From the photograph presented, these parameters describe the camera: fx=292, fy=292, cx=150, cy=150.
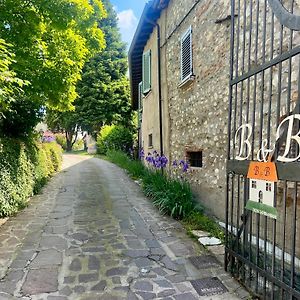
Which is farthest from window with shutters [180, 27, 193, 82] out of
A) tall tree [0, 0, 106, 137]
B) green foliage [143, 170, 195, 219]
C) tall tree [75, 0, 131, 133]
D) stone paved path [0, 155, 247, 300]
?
tall tree [75, 0, 131, 133]

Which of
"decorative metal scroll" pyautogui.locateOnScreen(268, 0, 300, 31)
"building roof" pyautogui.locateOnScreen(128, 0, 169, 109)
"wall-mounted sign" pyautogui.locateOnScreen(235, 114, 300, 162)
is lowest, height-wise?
"wall-mounted sign" pyautogui.locateOnScreen(235, 114, 300, 162)

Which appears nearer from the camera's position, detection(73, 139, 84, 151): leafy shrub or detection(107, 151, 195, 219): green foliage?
detection(107, 151, 195, 219): green foliage

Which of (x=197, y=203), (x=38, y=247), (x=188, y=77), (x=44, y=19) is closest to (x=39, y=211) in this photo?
(x=38, y=247)

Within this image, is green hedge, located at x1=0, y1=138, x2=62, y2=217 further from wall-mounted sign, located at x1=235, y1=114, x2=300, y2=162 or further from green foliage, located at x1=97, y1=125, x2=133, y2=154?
green foliage, located at x1=97, y1=125, x2=133, y2=154

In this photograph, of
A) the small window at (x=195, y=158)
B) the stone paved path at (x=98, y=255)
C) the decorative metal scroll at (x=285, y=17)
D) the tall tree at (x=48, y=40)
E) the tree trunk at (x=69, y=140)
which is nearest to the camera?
the decorative metal scroll at (x=285, y=17)

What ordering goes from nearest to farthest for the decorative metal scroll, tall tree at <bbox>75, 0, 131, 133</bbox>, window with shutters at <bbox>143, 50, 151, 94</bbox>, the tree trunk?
1. the decorative metal scroll
2. window with shutters at <bbox>143, 50, 151, 94</bbox>
3. tall tree at <bbox>75, 0, 131, 133</bbox>
4. the tree trunk

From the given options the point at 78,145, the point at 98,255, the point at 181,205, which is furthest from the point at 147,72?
the point at 78,145

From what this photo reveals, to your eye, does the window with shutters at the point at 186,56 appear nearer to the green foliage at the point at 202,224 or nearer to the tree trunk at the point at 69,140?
the green foliage at the point at 202,224

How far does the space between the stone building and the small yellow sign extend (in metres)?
2.26

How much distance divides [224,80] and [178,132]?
2.73 m

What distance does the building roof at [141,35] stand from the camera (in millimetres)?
8719

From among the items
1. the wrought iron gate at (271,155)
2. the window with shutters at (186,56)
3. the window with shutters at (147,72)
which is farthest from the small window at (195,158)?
the window with shutters at (147,72)

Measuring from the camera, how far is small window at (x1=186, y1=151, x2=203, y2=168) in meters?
6.58

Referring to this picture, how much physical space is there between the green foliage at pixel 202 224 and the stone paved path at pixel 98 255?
246 mm
